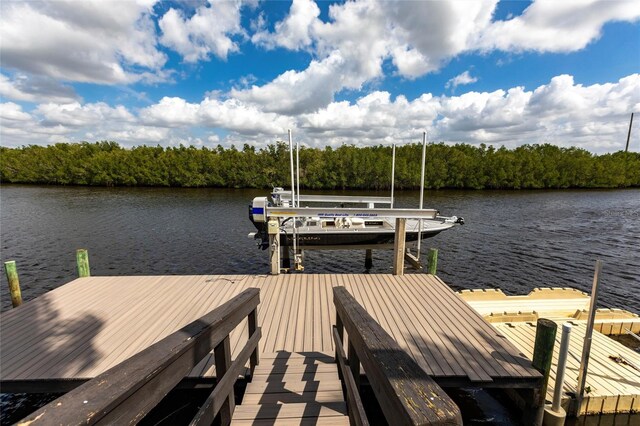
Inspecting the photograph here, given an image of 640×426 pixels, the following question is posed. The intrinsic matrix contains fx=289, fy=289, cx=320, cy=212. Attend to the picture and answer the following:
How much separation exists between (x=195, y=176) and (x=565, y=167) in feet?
245

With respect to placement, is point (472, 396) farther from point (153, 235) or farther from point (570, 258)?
point (153, 235)

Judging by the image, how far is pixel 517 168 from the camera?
183ft

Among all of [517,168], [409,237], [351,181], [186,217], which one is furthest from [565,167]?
[186,217]

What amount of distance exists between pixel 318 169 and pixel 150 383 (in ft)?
186

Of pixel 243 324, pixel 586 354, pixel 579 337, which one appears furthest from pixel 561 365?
pixel 243 324

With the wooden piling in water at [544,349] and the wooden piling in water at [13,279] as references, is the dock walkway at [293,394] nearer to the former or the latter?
the wooden piling in water at [544,349]

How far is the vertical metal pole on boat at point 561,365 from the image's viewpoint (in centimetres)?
434

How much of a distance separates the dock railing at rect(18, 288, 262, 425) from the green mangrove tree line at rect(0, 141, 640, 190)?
52.7 meters

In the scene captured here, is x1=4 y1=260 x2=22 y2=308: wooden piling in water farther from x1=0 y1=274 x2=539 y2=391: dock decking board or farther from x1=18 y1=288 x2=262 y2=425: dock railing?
x1=18 y1=288 x2=262 y2=425: dock railing

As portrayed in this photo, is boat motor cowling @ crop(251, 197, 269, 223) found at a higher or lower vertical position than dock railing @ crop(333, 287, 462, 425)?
lower

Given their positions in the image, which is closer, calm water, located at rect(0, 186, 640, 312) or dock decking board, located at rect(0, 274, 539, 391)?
dock decking board, located at rect(0, 274, 539, 391)

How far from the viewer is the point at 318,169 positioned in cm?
5722

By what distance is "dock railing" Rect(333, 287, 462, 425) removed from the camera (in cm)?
96

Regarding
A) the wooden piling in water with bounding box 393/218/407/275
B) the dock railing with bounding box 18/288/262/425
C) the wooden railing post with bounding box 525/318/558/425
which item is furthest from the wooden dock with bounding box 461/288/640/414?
the dock railing with bounding box 18/288/262/425
